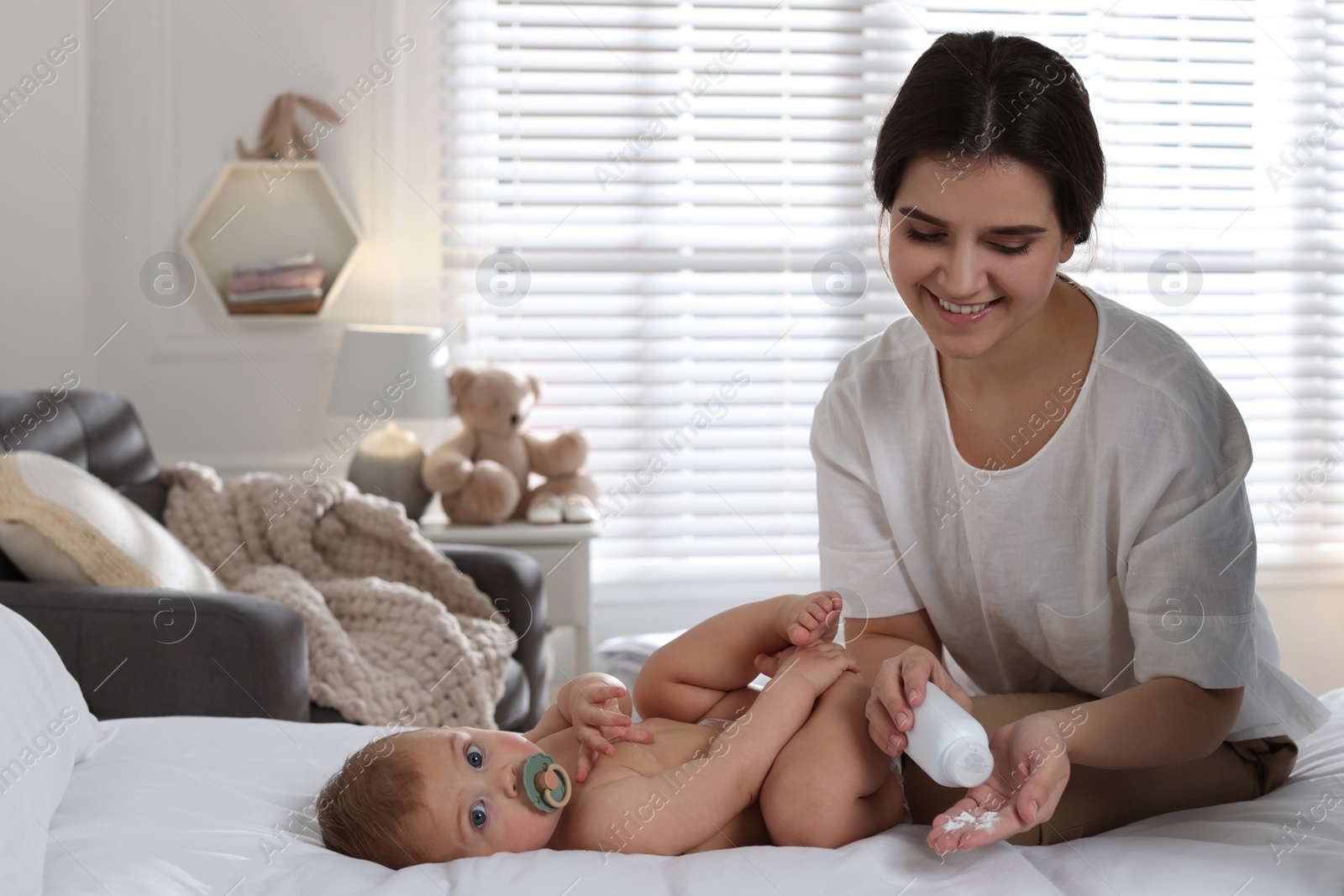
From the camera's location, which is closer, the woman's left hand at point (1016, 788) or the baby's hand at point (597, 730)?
the woman's left hand at point (1016, 788)

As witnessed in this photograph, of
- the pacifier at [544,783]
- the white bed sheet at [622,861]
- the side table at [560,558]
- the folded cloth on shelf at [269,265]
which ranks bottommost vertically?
the side table at [560,558]

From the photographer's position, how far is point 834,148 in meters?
3.08

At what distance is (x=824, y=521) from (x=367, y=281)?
206 cm

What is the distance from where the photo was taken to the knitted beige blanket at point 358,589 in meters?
1.80

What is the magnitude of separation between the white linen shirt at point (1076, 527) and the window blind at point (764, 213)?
184cm

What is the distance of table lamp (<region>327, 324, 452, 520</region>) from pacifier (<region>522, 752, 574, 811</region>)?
1.82 m

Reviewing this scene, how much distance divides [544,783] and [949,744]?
338 millimetres

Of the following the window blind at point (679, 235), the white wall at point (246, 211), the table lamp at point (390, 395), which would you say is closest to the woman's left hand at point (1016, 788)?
the table lamp at point (390, 395)

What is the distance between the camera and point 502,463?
2773 mm

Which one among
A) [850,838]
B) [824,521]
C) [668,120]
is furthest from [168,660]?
[668,120]

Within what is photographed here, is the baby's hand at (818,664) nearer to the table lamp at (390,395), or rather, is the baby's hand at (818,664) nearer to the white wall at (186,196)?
the table lamp at (390,395)

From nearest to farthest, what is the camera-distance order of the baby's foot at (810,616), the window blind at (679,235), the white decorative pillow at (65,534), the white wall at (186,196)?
the baby's foot at (810,616)
the white decorative pillow at (65,534)
the white wall at (186,196)
the window blind at (679,235)

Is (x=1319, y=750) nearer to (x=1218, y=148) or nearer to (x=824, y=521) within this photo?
(x=824, y=521)

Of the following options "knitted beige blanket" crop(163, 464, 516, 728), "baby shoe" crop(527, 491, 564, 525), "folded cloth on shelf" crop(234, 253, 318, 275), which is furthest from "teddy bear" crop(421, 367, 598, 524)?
"folded cloth on shelf" crop(234, 253, 318, 275)
